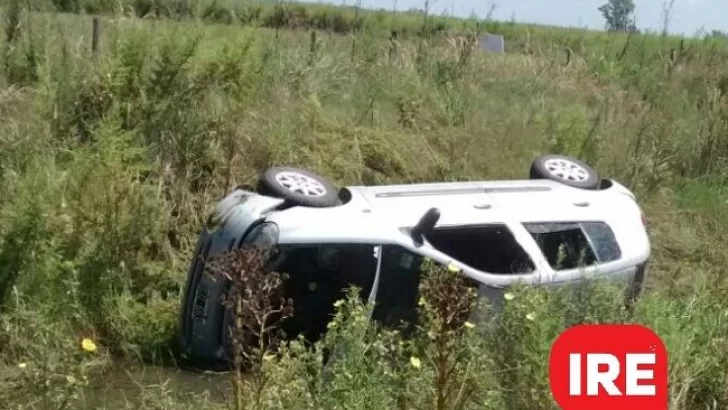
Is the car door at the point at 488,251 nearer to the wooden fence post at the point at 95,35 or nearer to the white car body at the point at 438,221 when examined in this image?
the white car body at the point at 438,221

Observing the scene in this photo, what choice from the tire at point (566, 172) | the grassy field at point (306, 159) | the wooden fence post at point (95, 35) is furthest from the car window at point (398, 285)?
the wooden fence post at point (95, 35)

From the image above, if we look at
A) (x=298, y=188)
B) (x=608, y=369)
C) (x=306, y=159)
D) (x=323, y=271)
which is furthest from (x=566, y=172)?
(x=608, y=369)

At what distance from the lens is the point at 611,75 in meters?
14.9

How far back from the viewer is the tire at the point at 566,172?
8664 millimetres

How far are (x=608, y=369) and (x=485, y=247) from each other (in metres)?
2.64

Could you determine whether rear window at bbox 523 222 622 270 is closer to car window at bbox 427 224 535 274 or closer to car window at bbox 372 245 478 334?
car window at bbox 427 224 535 274

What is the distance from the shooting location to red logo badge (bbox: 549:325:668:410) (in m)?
4.91

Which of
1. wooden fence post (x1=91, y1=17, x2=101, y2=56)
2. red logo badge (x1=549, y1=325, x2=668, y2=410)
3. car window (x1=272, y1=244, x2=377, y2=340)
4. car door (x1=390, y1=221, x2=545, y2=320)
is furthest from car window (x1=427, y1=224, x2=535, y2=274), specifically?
wooden fence post (x1=91, y1=17, x2=101, y2=56)

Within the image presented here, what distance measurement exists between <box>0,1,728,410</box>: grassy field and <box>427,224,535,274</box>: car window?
0.95 metres

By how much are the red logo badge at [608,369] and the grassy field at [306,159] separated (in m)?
0.23

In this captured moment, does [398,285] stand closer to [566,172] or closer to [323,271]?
[323,271]

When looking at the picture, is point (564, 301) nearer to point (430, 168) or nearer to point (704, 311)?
point (704, 311)

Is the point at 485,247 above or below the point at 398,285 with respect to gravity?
above

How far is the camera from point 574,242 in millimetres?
7699
